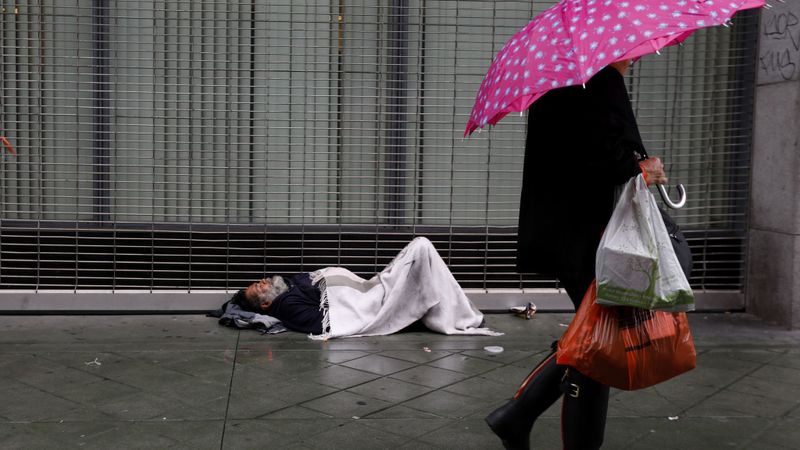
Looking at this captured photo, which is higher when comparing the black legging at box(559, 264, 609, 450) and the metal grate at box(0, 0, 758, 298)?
the metal grate at box(0, 0, 758, 298)

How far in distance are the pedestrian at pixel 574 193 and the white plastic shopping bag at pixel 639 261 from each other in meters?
0.11

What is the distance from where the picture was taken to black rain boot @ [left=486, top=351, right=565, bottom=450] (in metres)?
3.71

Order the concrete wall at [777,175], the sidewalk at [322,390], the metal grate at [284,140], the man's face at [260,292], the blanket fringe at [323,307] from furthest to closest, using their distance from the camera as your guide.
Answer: the metal grate at [284,140]
the concrete wall at [777,175]
the man's face at [260,292]
the blanket fringe at [323,307]
the sidewalk at [322,390]

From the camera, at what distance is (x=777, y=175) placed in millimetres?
7055

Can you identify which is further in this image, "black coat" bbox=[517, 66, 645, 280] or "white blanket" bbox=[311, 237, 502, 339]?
"white blanket" bbox=[311, 237, 502, 339]

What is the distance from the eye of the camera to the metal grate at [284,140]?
281 inches

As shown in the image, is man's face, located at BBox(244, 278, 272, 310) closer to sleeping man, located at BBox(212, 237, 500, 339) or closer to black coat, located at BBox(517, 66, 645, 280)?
sleeping man, located at BBox(212, 237, 500, 339)

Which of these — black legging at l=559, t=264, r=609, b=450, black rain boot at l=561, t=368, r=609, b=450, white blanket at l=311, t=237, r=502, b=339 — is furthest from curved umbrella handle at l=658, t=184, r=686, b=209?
white blanket at l=311, t=237, r=502, b=339

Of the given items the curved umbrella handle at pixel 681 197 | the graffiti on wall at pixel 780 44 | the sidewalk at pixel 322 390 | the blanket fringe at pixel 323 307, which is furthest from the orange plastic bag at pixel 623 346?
the graffiti on wall at pixel 780 44

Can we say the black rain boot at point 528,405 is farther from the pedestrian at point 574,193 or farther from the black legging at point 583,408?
the black legging at point 583,408

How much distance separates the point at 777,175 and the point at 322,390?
4.05 metres

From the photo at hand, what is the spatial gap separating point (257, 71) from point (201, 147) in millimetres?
747

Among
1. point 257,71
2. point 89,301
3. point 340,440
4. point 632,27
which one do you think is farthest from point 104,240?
point 632,27

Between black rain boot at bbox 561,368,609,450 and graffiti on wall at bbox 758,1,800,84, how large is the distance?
4.29 m
